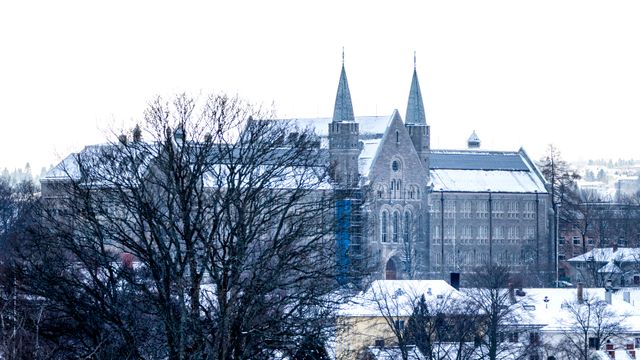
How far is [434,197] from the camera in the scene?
458 ft

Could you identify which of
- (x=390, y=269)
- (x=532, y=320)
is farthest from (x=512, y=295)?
(x=390, y=269)

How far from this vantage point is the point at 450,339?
70.1 metres

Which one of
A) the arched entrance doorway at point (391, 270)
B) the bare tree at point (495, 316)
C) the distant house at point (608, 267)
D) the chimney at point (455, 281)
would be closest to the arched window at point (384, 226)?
the arched entrance doorway at point (391, 270)

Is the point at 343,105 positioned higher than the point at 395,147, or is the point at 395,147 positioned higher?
the point at 343,105

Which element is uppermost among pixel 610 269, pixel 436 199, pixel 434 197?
pixel 434 197

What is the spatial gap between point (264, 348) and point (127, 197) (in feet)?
14.4

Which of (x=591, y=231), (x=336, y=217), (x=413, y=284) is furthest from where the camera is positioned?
(x=591, y=231)

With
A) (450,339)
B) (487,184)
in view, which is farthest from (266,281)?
(487,184)

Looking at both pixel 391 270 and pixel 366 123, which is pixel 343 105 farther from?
pixel 391 270

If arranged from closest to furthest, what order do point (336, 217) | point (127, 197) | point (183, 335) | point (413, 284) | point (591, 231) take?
1. point (183, 335)
2. point (127, 197)
3. point (336, 217)
4. point (413, 284)
5. point (591, 231)

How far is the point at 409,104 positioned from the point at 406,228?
9.41 metres

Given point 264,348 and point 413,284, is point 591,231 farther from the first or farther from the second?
point 264,348

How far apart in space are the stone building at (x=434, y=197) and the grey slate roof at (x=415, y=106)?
7 cm

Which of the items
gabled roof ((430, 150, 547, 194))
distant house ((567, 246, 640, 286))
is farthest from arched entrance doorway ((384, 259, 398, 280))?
distant house ((567, 246, 640, 286))
